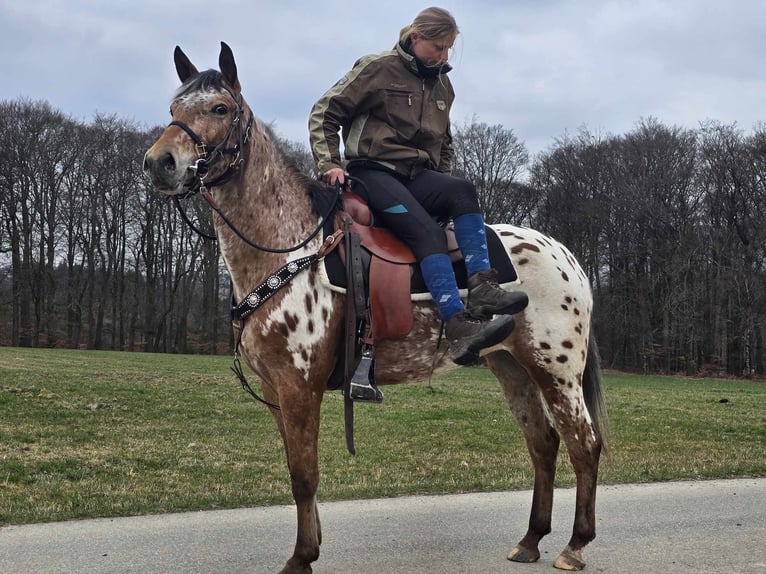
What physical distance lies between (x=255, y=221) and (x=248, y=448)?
6.41 m

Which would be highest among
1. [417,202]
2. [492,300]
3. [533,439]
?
[417,202]

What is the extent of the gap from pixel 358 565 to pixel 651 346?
138 ft

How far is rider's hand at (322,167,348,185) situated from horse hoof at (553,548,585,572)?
291 cm

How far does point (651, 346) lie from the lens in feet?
140

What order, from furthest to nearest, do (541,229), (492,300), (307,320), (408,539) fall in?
(541,229) < (408,539) < (492,300) < (307,320)

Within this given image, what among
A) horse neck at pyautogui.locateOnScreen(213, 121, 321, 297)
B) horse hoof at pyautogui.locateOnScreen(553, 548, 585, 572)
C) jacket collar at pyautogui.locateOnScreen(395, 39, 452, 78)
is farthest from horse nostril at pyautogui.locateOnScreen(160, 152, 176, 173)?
horse hoof at pyautogui.locateOnScreen(553, 548, 585, 572)

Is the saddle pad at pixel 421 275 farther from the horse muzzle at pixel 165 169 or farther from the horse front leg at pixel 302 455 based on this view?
the horse muzzle at pixel 165 169

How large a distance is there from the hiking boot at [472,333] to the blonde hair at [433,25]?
1.87 metres

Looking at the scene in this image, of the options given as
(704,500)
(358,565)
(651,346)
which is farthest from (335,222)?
(651,346)

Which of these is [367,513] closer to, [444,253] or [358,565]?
[358,565]

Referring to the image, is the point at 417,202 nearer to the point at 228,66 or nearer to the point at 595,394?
the point at 228,66

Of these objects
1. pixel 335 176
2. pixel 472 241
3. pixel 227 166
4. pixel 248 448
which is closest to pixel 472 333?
pixel 472 241

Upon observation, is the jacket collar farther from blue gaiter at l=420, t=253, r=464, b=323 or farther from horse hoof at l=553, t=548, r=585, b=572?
horse hoof at l=553, t=548, r=585, b=572

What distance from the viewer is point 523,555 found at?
15.5ft
